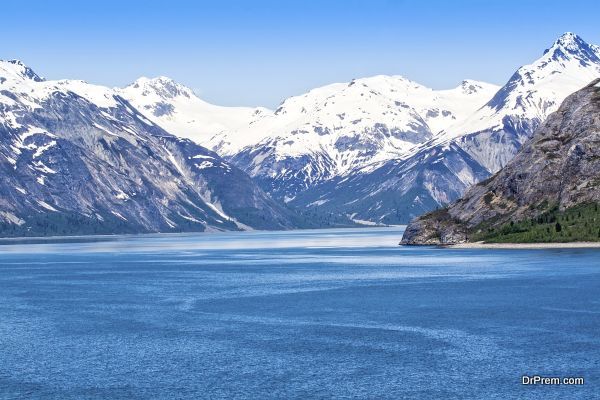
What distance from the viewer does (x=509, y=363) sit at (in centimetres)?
11069

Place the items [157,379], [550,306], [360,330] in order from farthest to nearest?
[550,306] < [360,330] < [157,379]

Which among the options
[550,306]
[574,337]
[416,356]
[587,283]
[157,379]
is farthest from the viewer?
[587,283]

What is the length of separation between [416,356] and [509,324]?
28986 millimetres

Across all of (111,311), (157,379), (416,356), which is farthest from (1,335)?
(416,356)

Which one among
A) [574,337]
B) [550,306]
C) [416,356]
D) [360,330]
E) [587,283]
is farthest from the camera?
[587,283]

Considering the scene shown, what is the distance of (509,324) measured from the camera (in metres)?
141

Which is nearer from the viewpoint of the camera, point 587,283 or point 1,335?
point 1,335

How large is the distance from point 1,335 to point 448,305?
70.5 meters

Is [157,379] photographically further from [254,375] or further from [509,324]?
[509,324]

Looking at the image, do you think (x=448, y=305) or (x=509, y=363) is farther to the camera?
(x=448, y=305)

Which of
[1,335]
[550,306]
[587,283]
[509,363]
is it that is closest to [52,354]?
[1,335]

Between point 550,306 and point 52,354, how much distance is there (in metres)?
77.8

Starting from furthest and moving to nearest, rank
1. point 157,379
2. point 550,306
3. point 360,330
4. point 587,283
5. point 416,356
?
1. point 587,283
2. point 550,306
3. point 360,330
4. point 416,356
5. point 157,379

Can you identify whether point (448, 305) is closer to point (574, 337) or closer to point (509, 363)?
point (574, 337)
